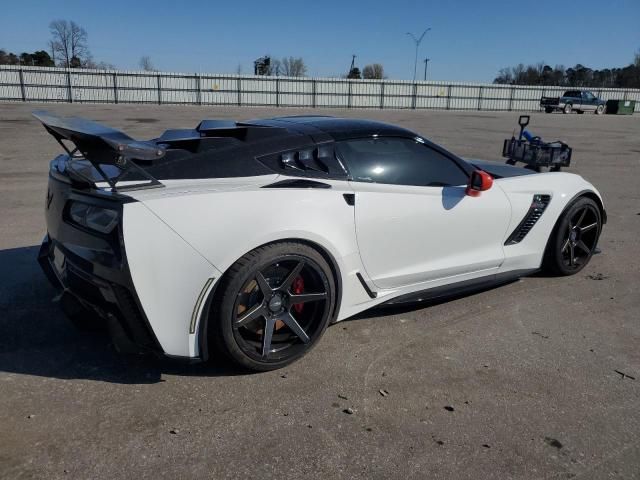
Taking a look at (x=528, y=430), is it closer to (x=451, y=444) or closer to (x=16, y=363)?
(x=451, y=444)

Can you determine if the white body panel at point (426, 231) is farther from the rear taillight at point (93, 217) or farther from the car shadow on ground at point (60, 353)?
the rear taillight at point (93, 217)

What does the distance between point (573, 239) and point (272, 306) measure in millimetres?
3055

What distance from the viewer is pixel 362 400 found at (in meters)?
2.82

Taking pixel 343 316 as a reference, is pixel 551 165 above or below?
above

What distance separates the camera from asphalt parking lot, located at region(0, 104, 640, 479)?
7.66 ft

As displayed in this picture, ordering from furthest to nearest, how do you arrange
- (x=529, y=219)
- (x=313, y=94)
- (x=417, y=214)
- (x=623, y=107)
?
(x=623, y=107) < (x=313, y=94) < (x=529, y=219) < (x=417, y=214)

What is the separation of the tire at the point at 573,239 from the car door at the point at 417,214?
2.42 feet

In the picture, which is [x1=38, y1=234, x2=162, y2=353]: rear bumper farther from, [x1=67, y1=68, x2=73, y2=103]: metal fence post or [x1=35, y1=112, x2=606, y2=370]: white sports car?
[x1=67, y1=68, x2=73, y2=103]: metal fence post

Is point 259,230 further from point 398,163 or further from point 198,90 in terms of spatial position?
point 198,90

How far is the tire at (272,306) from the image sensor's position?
110 inches

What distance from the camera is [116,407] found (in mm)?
2689

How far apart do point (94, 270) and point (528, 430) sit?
2282mm

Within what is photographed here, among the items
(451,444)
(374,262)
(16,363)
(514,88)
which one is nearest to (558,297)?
(374,262)

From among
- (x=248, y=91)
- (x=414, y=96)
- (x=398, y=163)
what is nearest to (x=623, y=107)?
(x=414, y=96)
